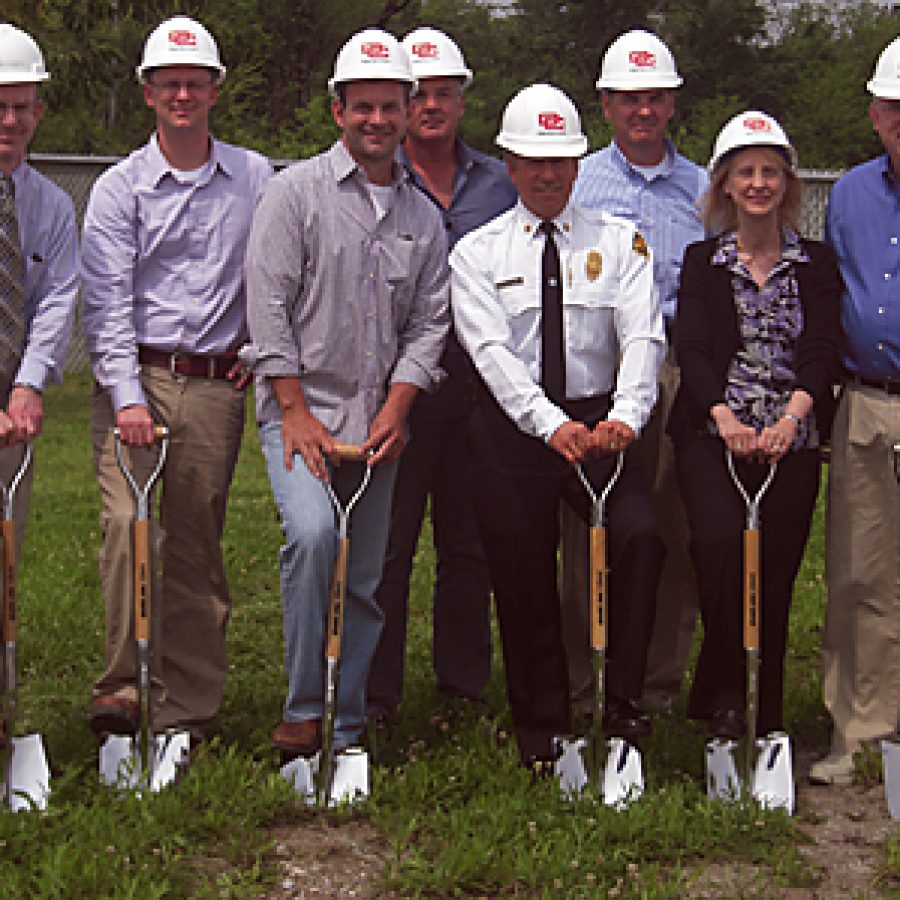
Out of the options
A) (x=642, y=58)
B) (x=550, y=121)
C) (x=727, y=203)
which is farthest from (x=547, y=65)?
(x=550, y=121)

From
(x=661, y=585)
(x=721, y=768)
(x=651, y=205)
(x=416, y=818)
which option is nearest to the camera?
(x=416, y=818)

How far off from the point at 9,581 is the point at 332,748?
47.8 inches

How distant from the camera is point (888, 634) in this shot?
630cm

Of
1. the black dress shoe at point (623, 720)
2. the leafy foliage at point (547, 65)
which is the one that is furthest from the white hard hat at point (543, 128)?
the leafy foliage at point (547, 65)

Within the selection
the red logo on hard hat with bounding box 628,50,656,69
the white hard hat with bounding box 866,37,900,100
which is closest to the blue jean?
the red logo on hard hat with bounding box 628,50,656,69

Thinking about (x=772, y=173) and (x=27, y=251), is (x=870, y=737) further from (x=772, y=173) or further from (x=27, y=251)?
(x=27, y=251)

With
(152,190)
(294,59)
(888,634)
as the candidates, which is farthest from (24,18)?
(294,59)

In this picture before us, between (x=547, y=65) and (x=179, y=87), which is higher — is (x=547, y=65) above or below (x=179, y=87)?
above

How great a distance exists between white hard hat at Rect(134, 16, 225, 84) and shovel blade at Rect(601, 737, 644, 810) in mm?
2750

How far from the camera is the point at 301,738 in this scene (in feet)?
19.2

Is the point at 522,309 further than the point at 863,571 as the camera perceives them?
No

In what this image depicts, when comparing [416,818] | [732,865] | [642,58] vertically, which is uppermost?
[642,58]

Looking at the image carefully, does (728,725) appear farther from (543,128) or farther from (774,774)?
(543,128)

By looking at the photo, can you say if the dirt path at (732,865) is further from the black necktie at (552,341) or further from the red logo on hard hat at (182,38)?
the red logo on hard hat at (182,38)
